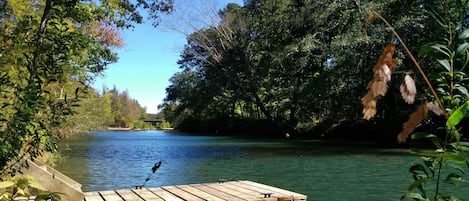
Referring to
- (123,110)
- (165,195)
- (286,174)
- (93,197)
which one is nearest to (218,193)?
(165,195)

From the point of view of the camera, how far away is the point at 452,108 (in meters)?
1.34

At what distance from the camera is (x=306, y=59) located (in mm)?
26750

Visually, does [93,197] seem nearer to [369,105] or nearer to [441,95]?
[441,95]

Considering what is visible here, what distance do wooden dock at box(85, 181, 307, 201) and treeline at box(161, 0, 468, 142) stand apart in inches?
397

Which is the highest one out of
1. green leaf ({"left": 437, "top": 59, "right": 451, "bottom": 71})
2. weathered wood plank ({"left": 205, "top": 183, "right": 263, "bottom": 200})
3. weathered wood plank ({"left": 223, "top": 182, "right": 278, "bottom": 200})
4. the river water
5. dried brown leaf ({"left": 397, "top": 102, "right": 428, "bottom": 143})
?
green leaf ({"left": 437, "top": 59, "right": 451, "bottom": 71})

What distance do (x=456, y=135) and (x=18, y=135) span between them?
2554 mm

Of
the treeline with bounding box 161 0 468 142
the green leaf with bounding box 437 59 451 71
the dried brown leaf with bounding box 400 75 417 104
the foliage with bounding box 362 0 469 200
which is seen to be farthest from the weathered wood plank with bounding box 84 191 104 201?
the treeline with bounding box 161 0 468 142

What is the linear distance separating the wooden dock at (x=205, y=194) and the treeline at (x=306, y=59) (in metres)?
10.1

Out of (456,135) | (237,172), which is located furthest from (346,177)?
(456,135)

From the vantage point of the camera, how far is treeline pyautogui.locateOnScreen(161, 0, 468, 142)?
22.0m

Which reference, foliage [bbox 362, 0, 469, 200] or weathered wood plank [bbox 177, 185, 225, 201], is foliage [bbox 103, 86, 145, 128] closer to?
weathered wood plank [bbox 177, 185, 225, 201]

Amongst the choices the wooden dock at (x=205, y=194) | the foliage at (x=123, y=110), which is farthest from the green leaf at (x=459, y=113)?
the foliage at (x=123, y=110)

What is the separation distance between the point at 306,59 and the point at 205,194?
70.5 feet

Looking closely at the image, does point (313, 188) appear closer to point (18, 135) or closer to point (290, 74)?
point (18, 135)
